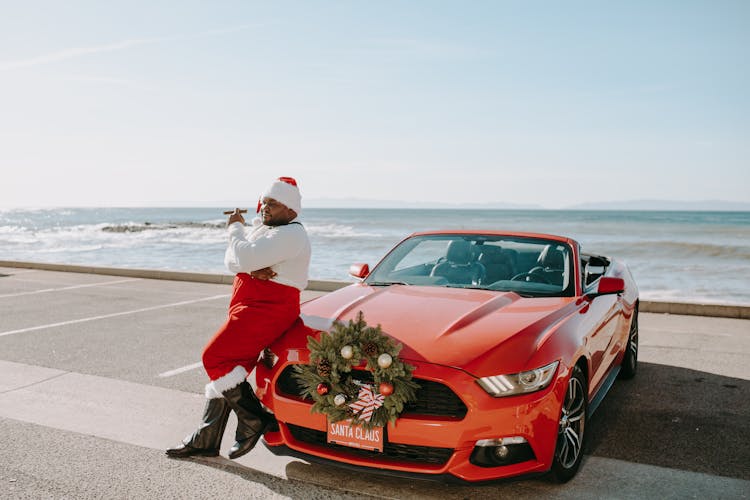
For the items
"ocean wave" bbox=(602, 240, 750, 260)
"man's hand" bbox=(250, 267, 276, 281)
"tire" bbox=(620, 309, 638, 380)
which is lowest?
"ocean wave" bbox=(602, 240, 750, 260)

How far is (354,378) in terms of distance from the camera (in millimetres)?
3482

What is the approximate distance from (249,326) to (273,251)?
1.48 ft

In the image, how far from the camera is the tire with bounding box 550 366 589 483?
3574 millimetres

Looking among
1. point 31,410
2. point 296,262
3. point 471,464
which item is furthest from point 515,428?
point 31,410

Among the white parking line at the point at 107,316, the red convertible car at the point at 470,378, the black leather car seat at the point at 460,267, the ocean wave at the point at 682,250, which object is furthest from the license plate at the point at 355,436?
the ocean wave at the point at 682,250

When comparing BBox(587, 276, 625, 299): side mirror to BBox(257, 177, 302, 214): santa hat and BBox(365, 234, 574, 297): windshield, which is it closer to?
BBox(365, 234, 574, 297): windshield

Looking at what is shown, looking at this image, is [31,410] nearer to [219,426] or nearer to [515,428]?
[219,426]

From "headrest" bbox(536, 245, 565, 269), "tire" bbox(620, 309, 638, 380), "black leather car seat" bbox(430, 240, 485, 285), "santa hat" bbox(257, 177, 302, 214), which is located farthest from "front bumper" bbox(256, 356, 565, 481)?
"tire" bbox(620, 309, 638, 380)

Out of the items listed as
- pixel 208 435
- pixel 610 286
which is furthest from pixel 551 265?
pixel 208 435

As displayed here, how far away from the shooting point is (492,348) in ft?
11.3

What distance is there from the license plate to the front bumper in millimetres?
46

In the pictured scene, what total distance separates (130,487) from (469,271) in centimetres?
281

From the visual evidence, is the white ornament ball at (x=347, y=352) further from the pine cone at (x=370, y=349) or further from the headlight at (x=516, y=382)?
the headlight at (x=516, y=382)

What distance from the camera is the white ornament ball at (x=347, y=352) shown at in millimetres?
3400
